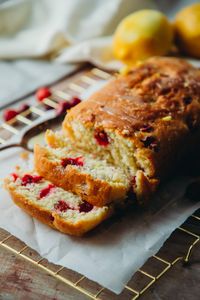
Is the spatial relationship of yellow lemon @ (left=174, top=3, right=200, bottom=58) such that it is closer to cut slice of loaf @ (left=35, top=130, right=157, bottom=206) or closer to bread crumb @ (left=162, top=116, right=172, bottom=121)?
bread crumb @ (left=162, top=116, right=172, bottom=121)

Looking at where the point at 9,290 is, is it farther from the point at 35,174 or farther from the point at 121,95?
the point at 121,95

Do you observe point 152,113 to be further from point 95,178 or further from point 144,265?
point 144,265

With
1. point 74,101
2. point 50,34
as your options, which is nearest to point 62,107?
point 74,101

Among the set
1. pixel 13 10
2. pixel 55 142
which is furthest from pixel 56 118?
pixel 13 10

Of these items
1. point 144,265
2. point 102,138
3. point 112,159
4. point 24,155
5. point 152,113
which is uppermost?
point 152,113

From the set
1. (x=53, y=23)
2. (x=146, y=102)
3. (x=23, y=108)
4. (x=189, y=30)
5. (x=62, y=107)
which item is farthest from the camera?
(x=53, y=23)

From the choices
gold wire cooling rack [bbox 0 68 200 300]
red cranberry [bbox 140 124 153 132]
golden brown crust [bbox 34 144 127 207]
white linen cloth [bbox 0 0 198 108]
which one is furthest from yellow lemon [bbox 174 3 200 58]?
golden brown crust [bbox 34 144 127 207]

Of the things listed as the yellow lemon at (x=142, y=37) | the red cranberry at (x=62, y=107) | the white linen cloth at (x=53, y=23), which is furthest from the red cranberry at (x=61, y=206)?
the white linen cloth at (x=53, y=23)
